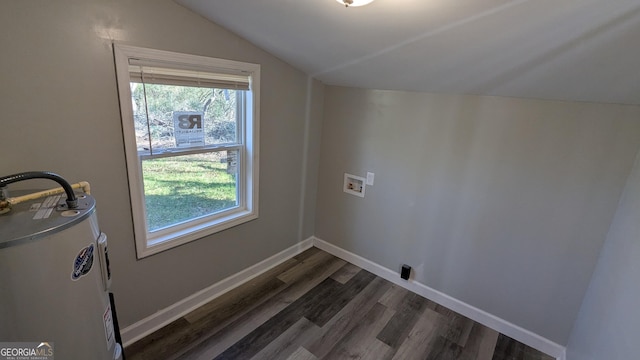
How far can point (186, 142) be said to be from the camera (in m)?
2.05

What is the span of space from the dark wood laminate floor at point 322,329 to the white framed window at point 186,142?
607 mm

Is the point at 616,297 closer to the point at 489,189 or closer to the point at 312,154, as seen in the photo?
the point at 489,189

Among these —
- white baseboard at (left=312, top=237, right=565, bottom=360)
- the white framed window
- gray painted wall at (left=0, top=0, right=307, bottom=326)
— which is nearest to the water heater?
gray painted wall at (left=0, top=0, right=307, bottom=326)

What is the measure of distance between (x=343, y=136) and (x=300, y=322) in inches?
63.5

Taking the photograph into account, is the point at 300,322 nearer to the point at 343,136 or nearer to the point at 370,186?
the point at 370,186

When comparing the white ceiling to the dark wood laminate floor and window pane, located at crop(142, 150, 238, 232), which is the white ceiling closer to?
window pane, located at crop(142, 150, 238, 232)

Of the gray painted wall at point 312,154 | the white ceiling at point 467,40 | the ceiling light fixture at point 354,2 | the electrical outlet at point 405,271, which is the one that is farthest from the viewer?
the gray painted wall at point 312,154

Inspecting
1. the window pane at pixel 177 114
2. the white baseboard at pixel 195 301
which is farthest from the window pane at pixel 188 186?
the white baseboard at pixel 195 301

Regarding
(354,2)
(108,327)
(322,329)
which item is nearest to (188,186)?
(108,327)

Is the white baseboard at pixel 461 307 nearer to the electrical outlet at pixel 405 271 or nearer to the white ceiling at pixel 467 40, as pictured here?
the electrical outlet at pixel 405 271

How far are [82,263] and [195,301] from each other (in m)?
1.40

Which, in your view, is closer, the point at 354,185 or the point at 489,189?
the point at 489,189

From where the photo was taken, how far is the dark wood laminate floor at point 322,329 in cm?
201

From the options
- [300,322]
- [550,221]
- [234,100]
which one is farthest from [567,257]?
[234,100]
